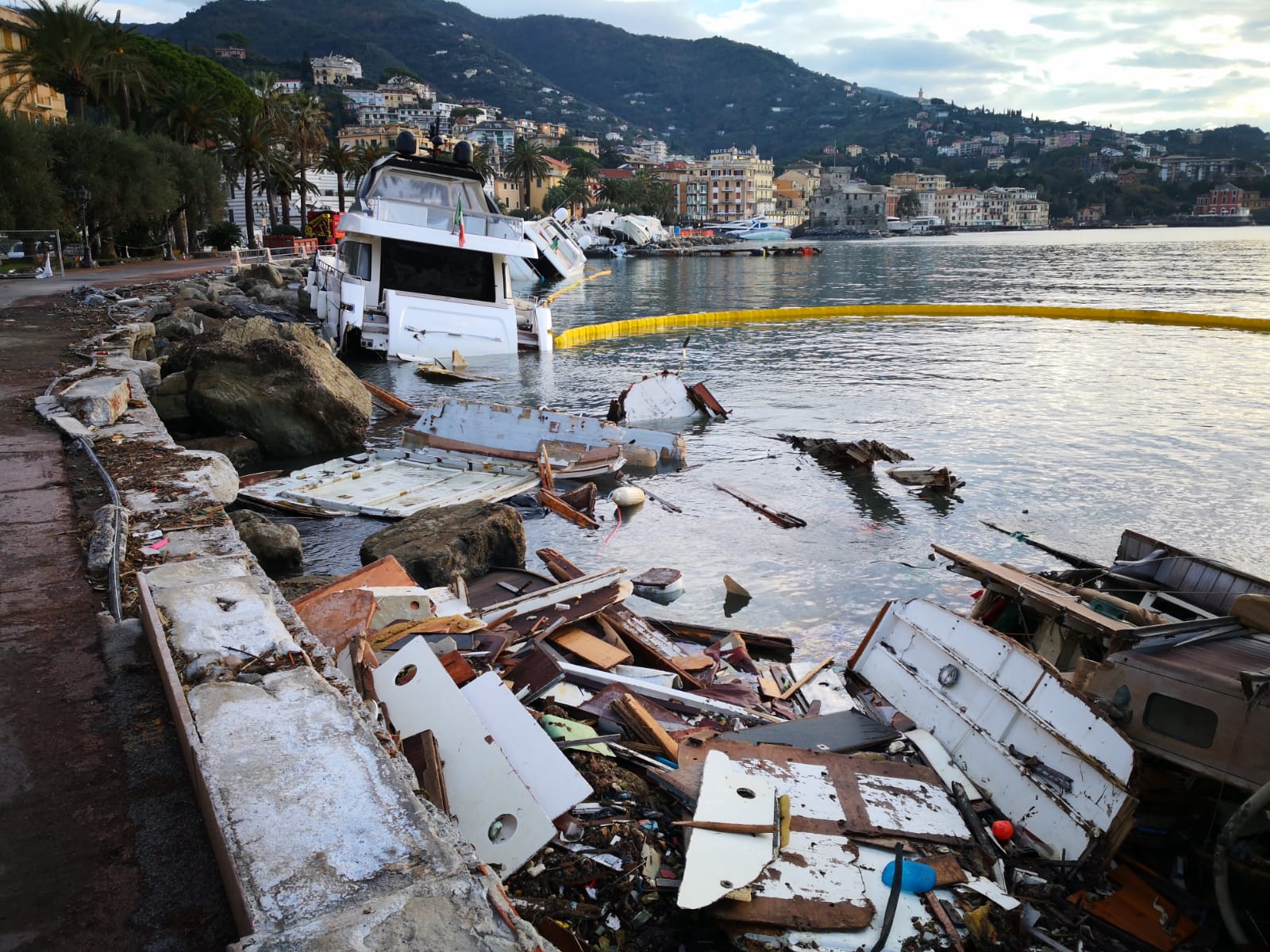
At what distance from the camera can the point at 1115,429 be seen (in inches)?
631

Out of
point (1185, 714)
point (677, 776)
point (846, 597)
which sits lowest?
point (846, 597)

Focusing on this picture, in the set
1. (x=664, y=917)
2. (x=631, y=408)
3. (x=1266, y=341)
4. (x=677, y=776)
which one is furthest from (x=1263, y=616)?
(x=1266, y=341)

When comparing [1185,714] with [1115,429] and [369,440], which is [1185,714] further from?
[1115,429]

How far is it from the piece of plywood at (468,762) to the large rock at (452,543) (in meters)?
3.58

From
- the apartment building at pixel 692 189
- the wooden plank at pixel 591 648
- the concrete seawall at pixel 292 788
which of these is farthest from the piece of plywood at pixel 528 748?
the apartment building at pixel 692 189

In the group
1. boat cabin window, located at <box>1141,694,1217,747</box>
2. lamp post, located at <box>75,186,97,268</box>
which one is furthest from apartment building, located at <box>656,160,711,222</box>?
boat cabin window, located at <box>1141,694,1217,747</box>

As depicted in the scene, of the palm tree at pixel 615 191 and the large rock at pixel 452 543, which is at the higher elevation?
the palm tree at pixel 615 191

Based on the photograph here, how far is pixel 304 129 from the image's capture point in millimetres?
59625

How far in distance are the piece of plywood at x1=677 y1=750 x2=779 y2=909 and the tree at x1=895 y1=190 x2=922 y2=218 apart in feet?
685

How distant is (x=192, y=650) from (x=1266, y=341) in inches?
1249

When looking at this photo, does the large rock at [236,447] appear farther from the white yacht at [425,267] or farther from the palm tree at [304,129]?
the palm tree at [304,129]

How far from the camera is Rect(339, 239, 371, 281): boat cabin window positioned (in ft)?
73.2

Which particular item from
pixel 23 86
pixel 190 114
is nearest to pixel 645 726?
pixel 23 86

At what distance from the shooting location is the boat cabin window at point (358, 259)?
22297mm
